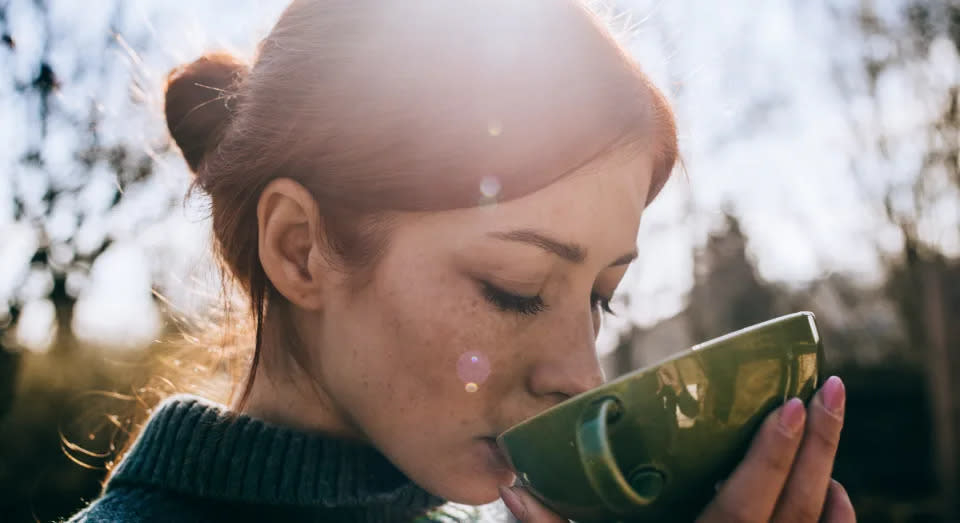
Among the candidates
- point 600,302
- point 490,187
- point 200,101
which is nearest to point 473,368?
point 490,187

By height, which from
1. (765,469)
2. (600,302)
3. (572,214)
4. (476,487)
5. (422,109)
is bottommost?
(476,487)

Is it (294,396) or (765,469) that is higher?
(765,469)

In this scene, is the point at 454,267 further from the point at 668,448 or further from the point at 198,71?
the point at 198,71

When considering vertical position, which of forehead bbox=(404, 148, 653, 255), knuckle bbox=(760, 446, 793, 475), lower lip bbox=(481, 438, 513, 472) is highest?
forehead bbox=(404, 148, 653, 255)

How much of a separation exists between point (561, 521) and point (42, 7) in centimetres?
473

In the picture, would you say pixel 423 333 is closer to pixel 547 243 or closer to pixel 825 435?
pixel 547 243

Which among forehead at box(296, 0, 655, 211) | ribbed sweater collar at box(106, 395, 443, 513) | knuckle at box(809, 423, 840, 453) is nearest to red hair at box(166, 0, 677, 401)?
forehead at box(296, 0, 655, 211)

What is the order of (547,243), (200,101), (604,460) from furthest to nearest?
(200,101) → (547,243) → (604,460)

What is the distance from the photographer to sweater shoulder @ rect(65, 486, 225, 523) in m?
1.41

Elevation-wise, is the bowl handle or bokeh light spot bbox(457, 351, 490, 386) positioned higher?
the bowl handle

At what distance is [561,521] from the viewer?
43.1 inches

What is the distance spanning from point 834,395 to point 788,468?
121mm

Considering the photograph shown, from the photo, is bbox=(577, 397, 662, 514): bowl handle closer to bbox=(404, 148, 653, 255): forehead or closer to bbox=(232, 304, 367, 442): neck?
bbox=(404, 148, 653, 255): forehead

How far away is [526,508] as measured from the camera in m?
1.12
